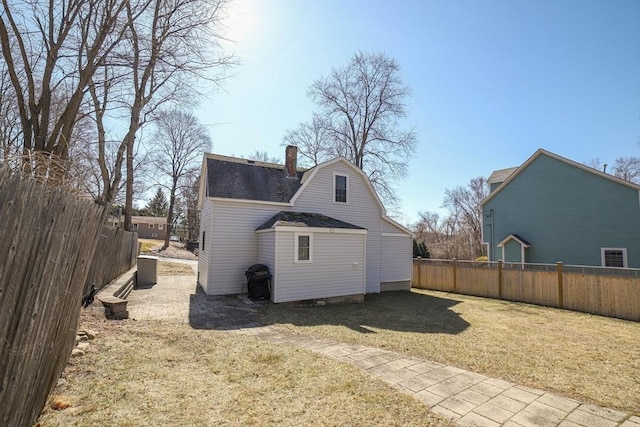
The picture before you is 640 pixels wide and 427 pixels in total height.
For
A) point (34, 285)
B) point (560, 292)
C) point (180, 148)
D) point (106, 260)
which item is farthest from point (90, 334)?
point (180, 148)

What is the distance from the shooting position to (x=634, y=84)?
11516 millimetres

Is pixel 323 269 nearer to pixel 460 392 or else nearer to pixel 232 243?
pixel 232 243

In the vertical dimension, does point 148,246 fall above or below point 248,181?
below

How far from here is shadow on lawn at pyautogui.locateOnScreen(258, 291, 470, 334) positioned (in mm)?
8094

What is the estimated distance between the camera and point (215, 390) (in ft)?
13.0

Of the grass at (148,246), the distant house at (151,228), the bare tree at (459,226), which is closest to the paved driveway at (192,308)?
the grass at (148,246)

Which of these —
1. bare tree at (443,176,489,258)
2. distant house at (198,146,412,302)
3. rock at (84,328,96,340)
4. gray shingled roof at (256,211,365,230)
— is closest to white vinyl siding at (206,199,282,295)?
distant house at (198,146,412,302)

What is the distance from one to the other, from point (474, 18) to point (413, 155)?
14905mm

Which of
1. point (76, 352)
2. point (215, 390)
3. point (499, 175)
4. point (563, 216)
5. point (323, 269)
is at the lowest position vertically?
point (215, 390)

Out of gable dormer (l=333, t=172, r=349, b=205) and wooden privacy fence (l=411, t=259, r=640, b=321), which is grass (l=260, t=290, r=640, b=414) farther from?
gable dormer (l=333, t=172, r=349, b=205)

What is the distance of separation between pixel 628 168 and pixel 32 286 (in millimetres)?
47101

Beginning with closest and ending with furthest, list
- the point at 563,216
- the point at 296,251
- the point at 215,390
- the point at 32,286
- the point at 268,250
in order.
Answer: the point at 32,286 → the point at 215,390 → the point at 296,251 → the point at 268,250 → the point at 563,216

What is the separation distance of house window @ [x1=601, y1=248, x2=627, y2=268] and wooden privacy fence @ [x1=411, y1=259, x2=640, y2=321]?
189 inches

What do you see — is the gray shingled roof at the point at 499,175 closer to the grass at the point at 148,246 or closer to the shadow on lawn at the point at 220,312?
the shadow on lawn at the point at 220,312
